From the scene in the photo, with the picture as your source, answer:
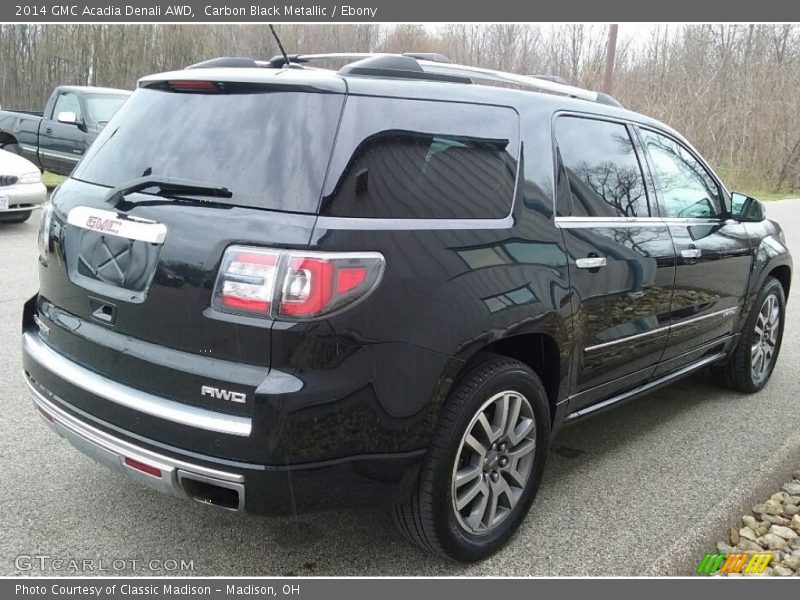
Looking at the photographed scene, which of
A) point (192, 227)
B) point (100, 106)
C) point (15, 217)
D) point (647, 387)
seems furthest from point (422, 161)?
point (100, 106)

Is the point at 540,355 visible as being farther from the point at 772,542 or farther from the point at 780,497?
the point at 780,497

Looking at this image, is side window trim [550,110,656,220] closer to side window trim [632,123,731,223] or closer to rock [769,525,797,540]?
side window trim [632,123,731,223]

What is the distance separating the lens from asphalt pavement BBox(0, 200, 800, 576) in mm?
2734

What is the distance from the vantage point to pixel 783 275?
5.12 m

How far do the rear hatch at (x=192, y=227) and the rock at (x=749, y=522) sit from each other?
7.86ft

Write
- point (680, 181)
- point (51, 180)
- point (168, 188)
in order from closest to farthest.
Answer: point (168, 188)
point (680, 181)
point (51, 180)

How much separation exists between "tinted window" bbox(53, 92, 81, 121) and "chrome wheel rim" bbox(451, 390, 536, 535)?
1187 centimetres

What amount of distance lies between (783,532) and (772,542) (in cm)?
13

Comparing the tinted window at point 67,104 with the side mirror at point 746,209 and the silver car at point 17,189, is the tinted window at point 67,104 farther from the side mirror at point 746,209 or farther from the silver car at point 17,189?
the side mirror at point 746,209

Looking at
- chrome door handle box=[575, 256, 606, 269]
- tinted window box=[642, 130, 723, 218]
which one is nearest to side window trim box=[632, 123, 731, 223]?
tinted window box=[642, 130, 723, 218]

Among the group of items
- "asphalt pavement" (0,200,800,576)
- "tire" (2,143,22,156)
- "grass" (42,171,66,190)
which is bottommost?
Answer: "grass" (42,171,66,190)

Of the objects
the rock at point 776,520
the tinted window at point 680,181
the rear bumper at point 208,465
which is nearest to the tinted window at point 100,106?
the tinted window at point 680,181

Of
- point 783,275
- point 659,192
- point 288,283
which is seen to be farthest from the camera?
point 783,275

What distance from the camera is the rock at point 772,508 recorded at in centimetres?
338
